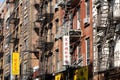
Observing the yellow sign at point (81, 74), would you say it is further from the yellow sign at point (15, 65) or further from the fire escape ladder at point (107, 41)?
the yellow sign at point (15, 65)

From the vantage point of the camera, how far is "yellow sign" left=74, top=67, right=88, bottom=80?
3512 centimetres

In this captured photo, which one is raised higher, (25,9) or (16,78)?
(25,9)

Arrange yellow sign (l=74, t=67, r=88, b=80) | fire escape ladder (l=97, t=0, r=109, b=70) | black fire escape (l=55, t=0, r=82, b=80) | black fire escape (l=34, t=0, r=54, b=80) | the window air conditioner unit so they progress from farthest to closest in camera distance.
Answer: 1. black fire escape (l=34, t=0, r=54, b=80)
2. black fire escape (l=55, t=0, r=82, b=80)
3. the window air conditioner unit
4. yellow sign (l=74, t=67, r=88, b=80)
5. fire escape ladder (l=97, t=0, r=109, b=70)

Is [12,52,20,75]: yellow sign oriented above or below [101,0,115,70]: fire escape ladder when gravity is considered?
below

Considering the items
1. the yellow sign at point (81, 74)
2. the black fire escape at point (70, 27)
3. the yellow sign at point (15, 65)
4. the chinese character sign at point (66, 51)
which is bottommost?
the yellow sign at point (15, 65)

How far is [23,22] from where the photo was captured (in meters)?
59.5

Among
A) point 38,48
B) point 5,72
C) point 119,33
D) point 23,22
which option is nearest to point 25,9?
point 23,22

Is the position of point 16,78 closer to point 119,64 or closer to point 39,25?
point 39,25

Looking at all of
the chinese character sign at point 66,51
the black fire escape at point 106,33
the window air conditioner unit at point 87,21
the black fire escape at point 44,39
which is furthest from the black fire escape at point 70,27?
the black fire escape at point 44,39

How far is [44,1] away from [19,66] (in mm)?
10312

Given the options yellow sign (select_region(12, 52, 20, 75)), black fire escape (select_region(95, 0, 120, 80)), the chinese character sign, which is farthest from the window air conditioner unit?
yellow sign (select_region(12, 52, 20, 75))

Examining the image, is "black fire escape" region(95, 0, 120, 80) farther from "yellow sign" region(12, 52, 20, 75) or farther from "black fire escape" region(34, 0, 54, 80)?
"yellow sign" region(12, 52, 20, 75)

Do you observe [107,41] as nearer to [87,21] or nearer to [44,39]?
[87,21]

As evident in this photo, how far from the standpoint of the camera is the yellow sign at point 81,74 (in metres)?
35.1
